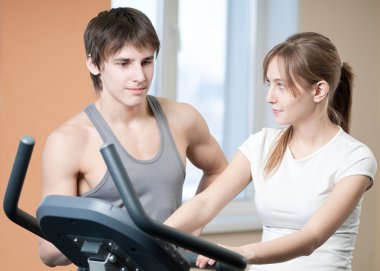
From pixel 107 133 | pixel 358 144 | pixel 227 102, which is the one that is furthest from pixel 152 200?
pixel 227 102

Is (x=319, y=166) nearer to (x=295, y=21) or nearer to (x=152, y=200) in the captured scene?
(x=152, y=200)

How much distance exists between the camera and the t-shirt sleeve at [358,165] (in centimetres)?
198

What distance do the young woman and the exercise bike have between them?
514 mm

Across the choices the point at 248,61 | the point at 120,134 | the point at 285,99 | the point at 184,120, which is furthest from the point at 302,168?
the point at 248,61

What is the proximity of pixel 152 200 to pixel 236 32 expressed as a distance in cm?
233

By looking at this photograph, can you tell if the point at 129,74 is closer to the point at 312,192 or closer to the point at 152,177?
the point at 152,177

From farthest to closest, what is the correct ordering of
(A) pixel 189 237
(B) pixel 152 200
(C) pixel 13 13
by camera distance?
1. (C) pixel 13 13
2. (B) pixel 152 200
3. (A) pixel 189 237

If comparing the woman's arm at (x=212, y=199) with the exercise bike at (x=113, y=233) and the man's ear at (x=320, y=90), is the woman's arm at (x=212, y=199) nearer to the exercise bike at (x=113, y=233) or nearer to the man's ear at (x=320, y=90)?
the man's ear at (x=320, y=90)

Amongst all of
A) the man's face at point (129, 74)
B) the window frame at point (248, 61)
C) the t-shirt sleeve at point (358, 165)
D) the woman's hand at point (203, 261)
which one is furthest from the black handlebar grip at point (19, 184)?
the window frame at point (248, 61)

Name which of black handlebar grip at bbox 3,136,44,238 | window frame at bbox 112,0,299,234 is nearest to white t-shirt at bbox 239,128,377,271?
black handlebar grip at bbox 3,136,44,238

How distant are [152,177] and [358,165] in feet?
→ 2.01

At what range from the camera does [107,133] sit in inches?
84.5

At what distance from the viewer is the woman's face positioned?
79.5 inches

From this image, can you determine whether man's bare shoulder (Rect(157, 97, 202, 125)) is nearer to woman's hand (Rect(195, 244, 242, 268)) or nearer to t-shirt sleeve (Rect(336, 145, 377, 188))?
t-shirt sleeve (Rect(336, 145, 377, 188))
